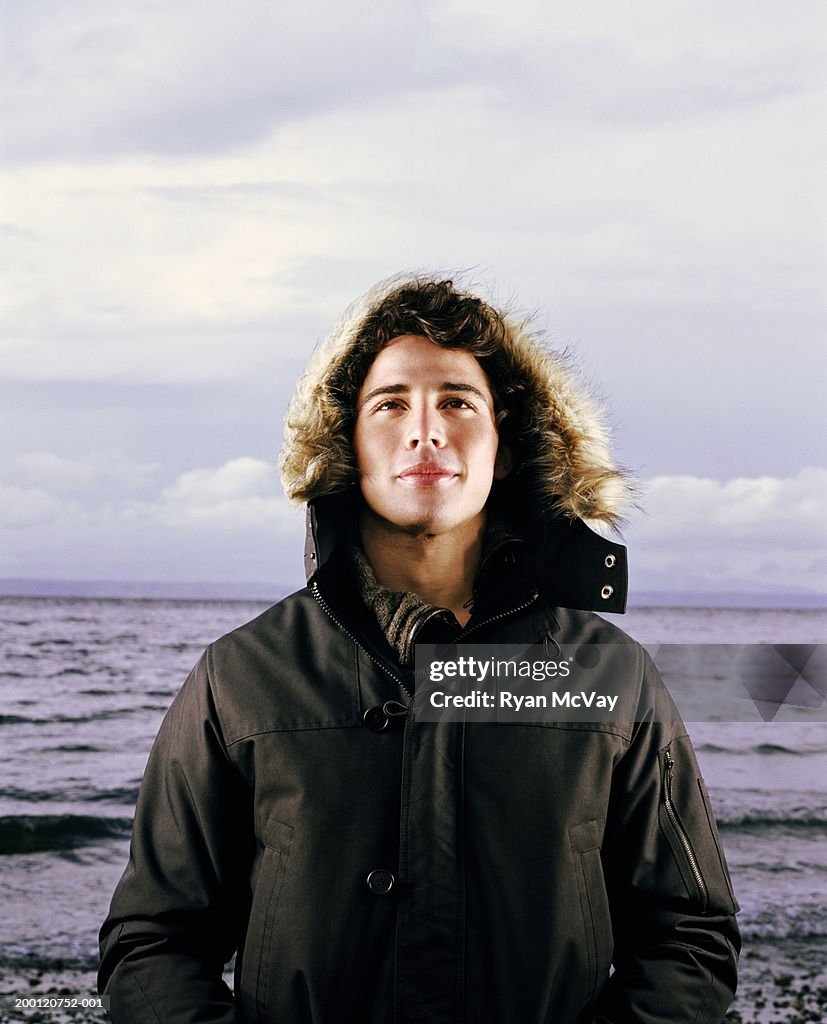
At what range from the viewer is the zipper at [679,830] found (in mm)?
1958

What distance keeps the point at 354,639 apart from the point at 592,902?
1.96ft

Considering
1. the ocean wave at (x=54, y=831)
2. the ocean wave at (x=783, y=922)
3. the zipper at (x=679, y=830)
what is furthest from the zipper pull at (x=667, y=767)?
the ocean wave at (x=54, y=831)

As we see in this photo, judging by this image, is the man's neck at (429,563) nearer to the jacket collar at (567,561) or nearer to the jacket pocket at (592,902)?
the jacket collar at (567,561)

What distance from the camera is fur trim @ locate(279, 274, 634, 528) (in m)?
2.19

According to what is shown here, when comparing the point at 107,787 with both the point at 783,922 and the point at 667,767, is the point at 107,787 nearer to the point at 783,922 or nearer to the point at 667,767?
the point at 783,922

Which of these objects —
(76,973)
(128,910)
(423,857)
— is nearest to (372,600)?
(423,857)

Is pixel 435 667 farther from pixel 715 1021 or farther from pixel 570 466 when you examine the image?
pixel 715 1021

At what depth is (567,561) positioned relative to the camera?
→ 6.97 ft

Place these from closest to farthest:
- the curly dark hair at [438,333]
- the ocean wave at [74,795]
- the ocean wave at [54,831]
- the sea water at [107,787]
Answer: the curly dark hair at [438,333] < the sea water at [107,787] < the ocean wave at [54,831] < the ocean wave at [74,795]

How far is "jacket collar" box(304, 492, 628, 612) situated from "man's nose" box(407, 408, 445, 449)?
0.22 metres

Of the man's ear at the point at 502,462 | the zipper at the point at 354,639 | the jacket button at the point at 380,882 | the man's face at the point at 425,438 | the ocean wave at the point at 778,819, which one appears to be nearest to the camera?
the jacket button at the point at 380,882

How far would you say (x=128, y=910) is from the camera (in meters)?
1.94

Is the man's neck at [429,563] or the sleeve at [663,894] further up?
the man's neck at [429,563]

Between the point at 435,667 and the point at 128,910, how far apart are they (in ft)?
2.20
